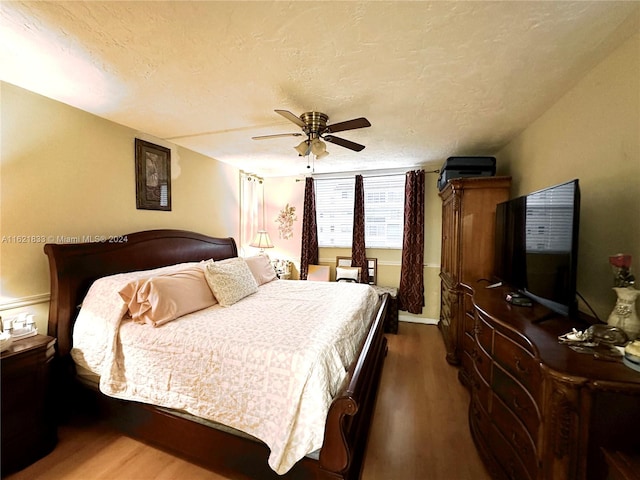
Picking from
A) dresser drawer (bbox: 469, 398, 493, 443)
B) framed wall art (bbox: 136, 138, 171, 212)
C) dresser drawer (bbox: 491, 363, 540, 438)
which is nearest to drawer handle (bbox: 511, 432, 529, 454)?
dresser drawer (bbox: 491, 363, 540, 438)

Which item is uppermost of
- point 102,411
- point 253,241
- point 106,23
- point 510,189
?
point 106,23

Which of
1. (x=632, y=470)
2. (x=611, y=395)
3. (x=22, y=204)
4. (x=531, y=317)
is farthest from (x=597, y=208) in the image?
(x=22, y=204)

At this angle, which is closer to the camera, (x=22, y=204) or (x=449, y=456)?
(x=449, y=456)

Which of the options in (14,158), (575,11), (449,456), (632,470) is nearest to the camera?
(632,470)

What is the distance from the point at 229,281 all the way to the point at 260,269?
824 mm

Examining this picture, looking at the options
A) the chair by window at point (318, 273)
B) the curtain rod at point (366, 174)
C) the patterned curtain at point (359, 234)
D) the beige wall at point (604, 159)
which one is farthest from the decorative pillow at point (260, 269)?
the beige wall at point (604, 159)

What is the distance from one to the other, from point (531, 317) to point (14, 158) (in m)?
3.48

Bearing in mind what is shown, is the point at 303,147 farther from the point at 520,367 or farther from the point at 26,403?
the point at 26,403

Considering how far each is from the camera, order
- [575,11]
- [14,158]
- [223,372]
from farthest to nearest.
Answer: [14,158], [223,372], [575,11]

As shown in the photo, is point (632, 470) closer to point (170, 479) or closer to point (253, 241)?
point (170, 479)

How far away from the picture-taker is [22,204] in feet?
6.10

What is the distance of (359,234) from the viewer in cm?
423

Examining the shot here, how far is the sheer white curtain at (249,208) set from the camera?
4.28m

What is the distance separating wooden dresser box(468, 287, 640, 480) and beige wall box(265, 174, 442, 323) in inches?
96.8
